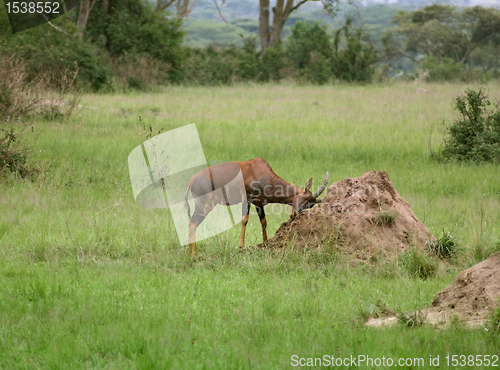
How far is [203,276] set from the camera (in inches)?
244

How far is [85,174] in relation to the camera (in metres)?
11.2

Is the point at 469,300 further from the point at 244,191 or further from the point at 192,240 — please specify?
the point at 192,240

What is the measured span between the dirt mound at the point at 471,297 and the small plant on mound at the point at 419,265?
3.99 feet

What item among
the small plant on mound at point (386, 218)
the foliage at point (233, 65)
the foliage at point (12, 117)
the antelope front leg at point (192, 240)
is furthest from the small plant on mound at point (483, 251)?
the foliage at point (233, 65)

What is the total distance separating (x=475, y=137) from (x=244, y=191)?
7610 millimetres

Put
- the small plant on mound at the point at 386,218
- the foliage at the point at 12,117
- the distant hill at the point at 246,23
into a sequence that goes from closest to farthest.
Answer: the small plant on mound at the point at 386,218
the foliage at the point at 12,117
the distant hill at the point at 246,23

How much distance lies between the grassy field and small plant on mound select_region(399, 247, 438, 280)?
0.37ft

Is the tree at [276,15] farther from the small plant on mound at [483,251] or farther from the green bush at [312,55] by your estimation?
the small plant on mound at [483,251]

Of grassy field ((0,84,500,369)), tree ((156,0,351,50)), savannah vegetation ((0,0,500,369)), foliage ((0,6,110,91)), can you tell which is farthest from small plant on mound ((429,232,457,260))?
tree ((156,0,351,50))

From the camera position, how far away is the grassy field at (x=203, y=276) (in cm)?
430

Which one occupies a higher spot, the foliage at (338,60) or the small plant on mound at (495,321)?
the foliage at (338,60)

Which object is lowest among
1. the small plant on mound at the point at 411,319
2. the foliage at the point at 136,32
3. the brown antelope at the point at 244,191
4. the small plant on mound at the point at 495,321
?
the small plant on mound at the point at 411,319

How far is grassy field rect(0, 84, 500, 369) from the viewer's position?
14.1 feet

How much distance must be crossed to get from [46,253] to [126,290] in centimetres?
180
